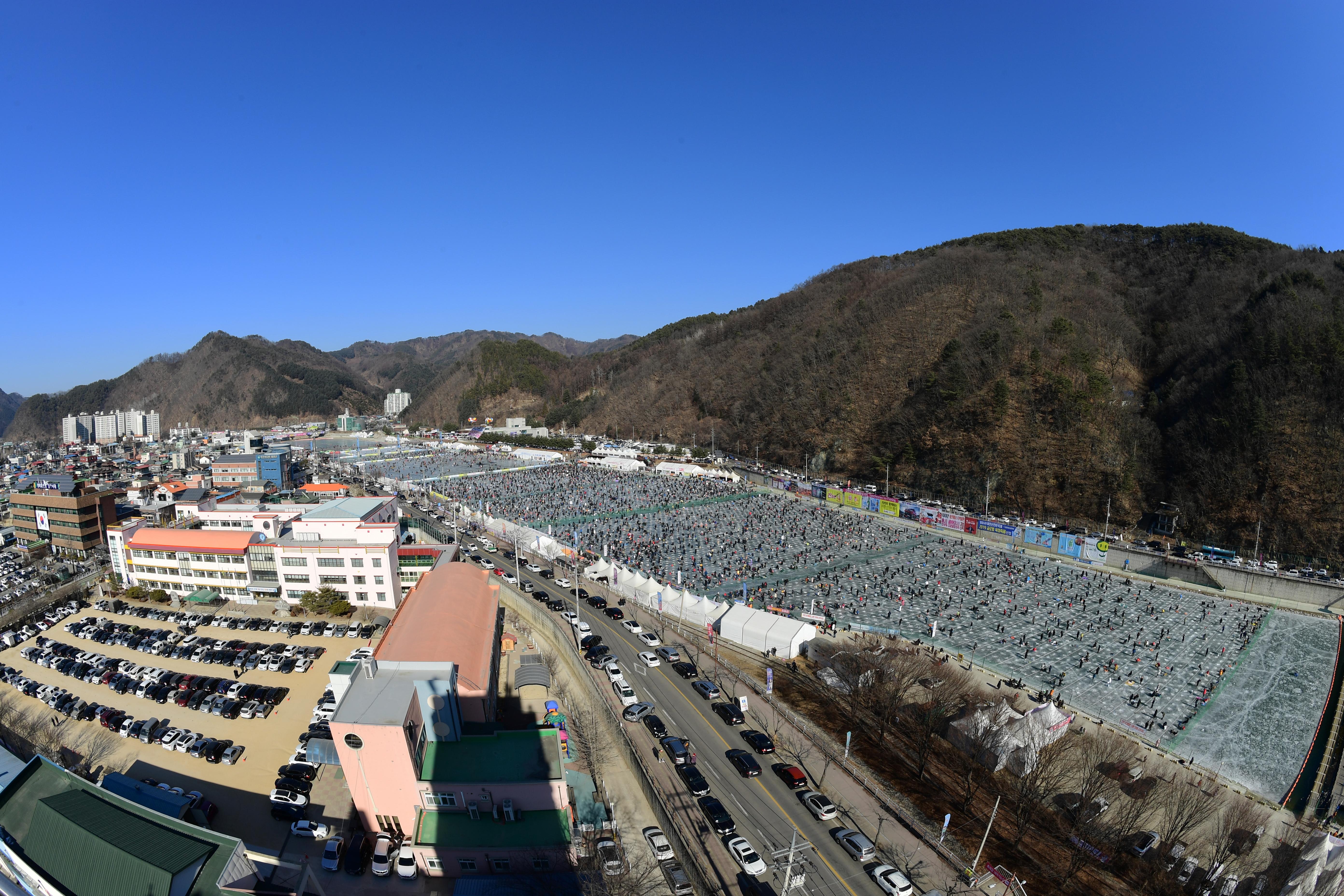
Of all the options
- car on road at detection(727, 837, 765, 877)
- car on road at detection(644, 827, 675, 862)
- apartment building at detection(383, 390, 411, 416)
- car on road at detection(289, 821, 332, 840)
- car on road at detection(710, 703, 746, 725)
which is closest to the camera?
car on road at detection(727, 837, 765, 877)

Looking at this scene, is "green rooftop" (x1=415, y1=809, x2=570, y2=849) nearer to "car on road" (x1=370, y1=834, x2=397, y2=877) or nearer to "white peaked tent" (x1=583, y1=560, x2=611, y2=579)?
"car on road" (x1=370, y1=834, x2=397, y2=877)

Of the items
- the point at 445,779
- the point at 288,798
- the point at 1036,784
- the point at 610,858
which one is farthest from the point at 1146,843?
the point at 288,798

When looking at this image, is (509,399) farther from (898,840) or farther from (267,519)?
(898,840)

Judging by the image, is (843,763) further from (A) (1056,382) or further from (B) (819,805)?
(A) (1056,382)

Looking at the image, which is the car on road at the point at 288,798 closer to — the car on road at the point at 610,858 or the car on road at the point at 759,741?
the car on road at the point at 610,858

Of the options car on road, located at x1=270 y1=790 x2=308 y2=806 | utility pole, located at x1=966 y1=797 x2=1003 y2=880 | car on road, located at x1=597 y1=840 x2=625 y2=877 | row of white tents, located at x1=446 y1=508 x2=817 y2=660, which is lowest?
car on road, located at x1=270 y1=790 x2=308 y2=806

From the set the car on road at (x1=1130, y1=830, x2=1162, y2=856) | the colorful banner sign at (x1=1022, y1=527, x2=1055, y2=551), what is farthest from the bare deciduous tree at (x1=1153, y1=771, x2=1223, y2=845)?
the colorful banner sign at (x1=1022, y1=527, x2=1055, y2=551)

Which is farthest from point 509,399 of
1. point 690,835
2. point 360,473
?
point 690,835
